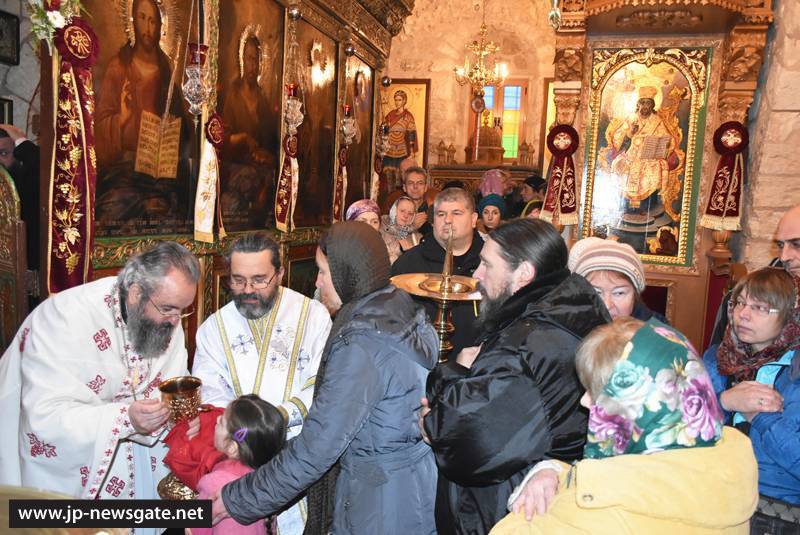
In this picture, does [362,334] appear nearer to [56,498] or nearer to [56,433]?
[56,498]

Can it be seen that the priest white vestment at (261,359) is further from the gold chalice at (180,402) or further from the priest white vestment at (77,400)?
the gold chalice at (180,402)

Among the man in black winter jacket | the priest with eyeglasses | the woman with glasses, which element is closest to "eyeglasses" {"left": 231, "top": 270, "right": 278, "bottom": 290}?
the priest with eyeglasses

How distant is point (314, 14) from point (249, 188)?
2718mm

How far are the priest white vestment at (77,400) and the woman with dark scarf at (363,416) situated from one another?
713 mm

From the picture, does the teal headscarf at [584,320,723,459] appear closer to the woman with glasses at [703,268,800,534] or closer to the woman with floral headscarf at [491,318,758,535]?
the woman with floral headscarf at [491,318,758,535]

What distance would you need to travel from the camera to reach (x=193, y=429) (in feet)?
7.34

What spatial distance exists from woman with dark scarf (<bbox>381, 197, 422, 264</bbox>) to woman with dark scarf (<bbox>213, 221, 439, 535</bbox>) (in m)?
3.54

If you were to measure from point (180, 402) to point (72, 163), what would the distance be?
2127 millimetres

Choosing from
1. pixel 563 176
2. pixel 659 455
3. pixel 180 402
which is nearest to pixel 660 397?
pixel 659 455

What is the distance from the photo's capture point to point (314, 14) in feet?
24.5

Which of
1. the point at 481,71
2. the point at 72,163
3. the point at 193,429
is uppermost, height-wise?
the point at 481,71

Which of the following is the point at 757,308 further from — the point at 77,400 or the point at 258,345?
the point at 77,400

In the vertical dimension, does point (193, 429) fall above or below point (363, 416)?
below

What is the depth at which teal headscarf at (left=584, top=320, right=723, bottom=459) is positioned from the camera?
1.29 m
